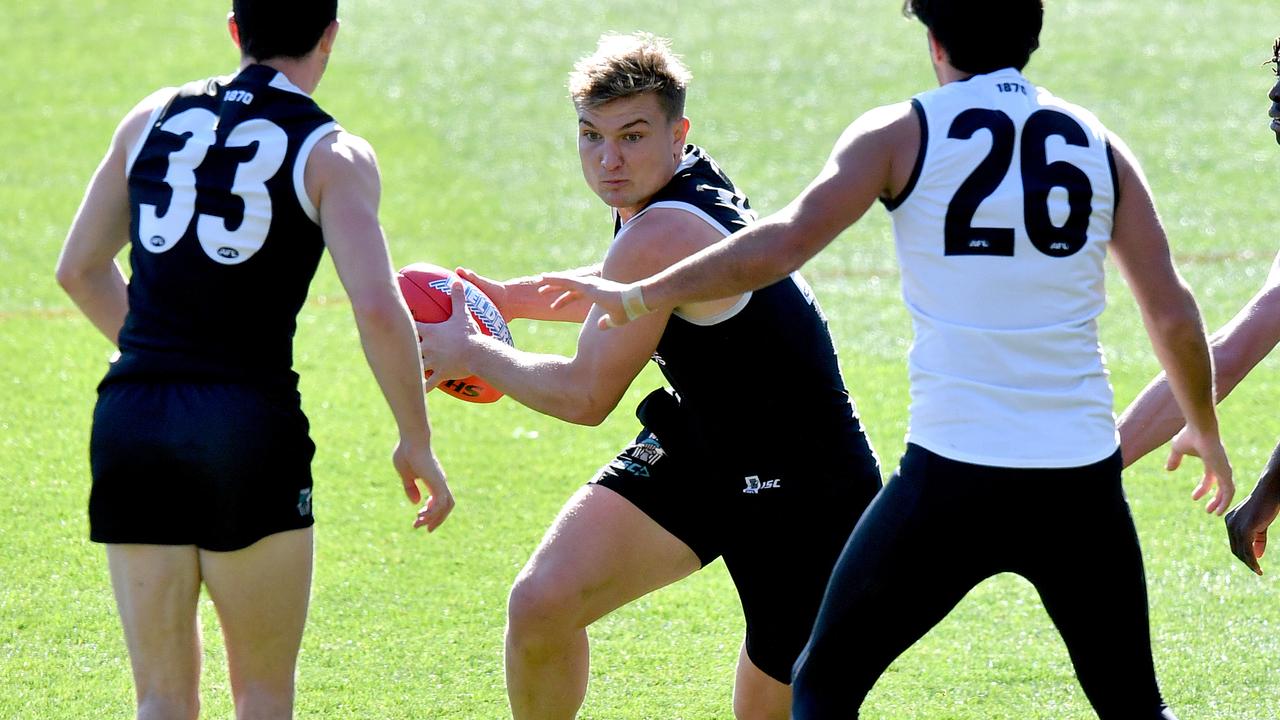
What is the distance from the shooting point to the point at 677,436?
13.4ft

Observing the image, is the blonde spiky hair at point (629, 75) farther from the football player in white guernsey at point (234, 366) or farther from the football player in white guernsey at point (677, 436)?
the football player in white guernsey at point (234, 366)

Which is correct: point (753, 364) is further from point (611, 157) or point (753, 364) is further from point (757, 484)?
point (611, 157)

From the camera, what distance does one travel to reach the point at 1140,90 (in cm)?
1476

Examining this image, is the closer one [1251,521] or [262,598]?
[262,598]

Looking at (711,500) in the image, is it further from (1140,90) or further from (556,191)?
(1140,90)

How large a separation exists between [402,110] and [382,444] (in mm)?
7506

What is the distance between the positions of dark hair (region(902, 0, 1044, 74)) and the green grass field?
1012 millimetres

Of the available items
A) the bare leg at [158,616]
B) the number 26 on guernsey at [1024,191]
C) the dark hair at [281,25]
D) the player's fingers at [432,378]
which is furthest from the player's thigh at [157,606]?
the number 26 on guernsey at [1024,191]

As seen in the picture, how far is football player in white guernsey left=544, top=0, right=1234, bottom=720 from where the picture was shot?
10.1ft

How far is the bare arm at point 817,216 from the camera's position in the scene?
3.08m

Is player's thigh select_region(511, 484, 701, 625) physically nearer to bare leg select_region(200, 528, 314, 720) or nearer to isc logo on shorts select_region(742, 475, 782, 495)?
isc logo on shorts select_region(742, 475, 782, 495)

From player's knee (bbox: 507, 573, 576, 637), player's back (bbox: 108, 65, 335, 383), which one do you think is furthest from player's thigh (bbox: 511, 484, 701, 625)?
player's back (bbox: 108, 65, 335, 383)

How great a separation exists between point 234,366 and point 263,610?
557 millimetres

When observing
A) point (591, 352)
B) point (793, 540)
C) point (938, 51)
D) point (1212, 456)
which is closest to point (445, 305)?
point (591, 352)
